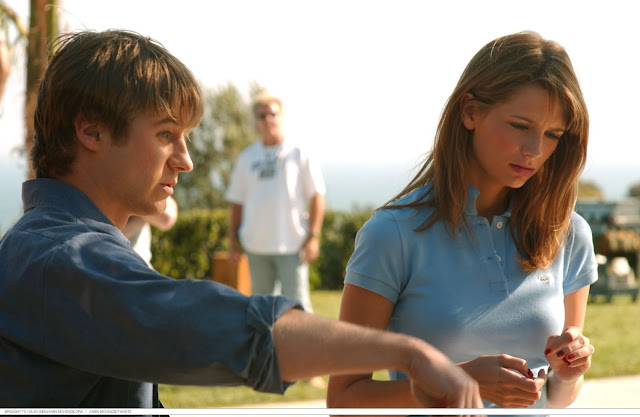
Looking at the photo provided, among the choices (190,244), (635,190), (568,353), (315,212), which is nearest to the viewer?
(568,353)

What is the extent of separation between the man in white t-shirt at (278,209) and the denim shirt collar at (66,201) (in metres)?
5.01

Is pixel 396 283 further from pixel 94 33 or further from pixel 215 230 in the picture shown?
pixel 215 230

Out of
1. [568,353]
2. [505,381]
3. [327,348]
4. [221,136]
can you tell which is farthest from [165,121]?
[221,136]

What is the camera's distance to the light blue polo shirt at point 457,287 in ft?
6.59

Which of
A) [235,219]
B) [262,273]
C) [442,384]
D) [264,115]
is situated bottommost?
[262,273]

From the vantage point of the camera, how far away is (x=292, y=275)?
6379 millimetres

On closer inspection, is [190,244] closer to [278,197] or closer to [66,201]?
[278,197]

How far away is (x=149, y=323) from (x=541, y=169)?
1588 mm

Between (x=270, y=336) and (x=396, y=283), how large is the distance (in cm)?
102

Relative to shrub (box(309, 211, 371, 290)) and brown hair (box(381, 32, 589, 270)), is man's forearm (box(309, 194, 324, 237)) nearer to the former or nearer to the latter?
brown hair (box(381, 32, 589, 270))

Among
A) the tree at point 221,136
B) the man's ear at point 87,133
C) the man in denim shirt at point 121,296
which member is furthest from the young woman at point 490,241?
the tree at point 221,136

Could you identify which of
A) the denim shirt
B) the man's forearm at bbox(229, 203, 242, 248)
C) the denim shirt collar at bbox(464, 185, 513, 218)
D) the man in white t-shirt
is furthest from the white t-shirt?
the denim shirt

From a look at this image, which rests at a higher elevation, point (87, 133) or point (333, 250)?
point (87, 133)

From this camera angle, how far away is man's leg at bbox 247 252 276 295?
6.51 meters
